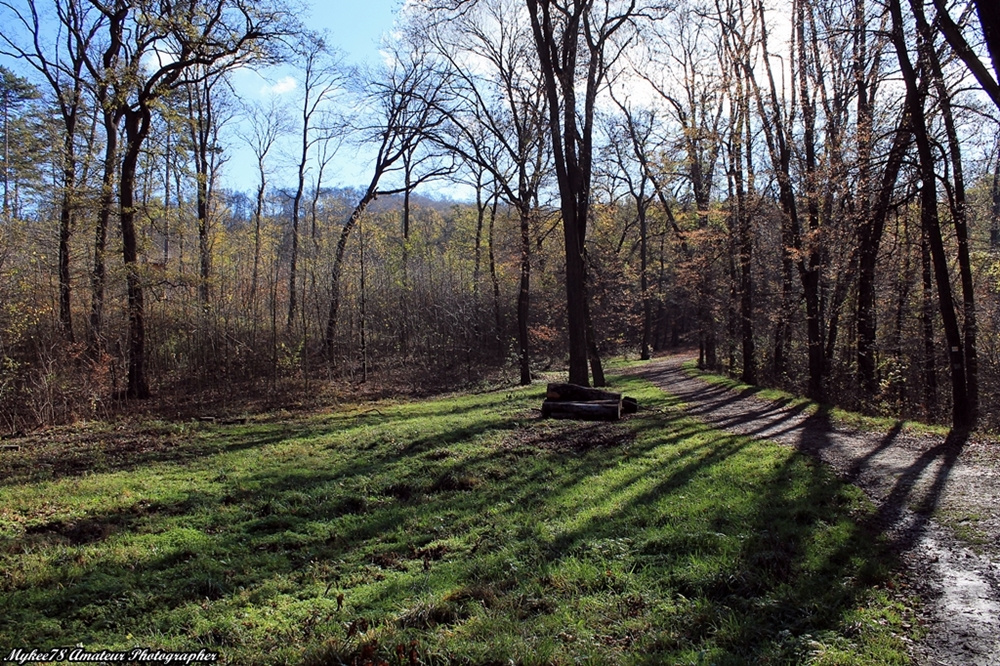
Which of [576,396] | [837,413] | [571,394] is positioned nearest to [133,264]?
[571,394]

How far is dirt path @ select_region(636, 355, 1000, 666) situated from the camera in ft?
10.8

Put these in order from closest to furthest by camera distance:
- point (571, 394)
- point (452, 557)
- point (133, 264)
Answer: point (452, 557) < point (571, 394) < point (133, 264)

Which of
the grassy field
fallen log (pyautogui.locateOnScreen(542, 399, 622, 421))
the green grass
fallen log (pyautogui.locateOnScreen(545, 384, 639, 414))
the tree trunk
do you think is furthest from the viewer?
the tree trunk

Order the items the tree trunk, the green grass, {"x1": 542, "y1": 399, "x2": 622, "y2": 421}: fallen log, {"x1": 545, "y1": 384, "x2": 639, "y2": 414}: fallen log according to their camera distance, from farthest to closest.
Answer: the tree trunk
{"x1": 545, "y1": 384, "x2": 639, "y2": 414}: fallen log
{"x1": 542, "y1": 399, "x2": 622, "y2": 421}: fallen log
the green grass

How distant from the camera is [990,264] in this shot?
13.3 metres

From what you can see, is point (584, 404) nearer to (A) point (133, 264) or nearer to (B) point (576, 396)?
(B) point (576, 396)

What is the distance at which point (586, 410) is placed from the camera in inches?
478

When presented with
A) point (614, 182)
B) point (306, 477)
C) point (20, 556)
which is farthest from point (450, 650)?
point (614, 182)

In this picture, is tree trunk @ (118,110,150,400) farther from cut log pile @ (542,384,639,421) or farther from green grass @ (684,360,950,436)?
green grass @ (684,360,950,436)

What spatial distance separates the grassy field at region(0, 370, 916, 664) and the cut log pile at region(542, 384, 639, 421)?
2.96m

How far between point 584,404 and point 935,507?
285 inches

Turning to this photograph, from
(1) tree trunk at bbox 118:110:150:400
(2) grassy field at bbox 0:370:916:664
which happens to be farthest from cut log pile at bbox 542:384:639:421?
(1) tree trunk at bbox 118:110:150:400

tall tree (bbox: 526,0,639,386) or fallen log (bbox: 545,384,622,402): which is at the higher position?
tall tree (bbox: 526,0,639,386)

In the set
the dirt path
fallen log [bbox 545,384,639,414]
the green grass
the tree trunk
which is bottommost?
the green grass
